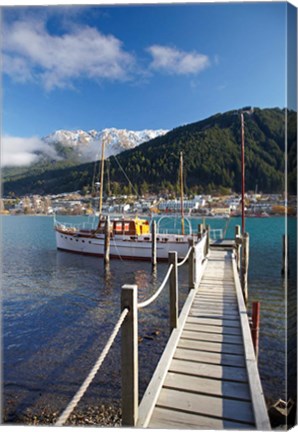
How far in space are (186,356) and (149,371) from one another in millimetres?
1637

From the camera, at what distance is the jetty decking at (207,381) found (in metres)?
1.82

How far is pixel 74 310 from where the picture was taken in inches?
267

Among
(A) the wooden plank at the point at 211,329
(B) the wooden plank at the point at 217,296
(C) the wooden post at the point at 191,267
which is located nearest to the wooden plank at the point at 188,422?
(A) the wooden plank at the point at 211,329

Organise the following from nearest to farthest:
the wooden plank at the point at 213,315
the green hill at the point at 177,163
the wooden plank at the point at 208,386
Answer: the wooden plank at the point at 208,386, the wooden plank at the point at 213,315, the green hill at the point at 177,163

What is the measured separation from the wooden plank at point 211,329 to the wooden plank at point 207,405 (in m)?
1.21

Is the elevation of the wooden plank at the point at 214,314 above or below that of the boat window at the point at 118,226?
below

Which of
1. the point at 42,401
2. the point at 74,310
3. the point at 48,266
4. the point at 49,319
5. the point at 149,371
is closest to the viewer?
the point at 42,401

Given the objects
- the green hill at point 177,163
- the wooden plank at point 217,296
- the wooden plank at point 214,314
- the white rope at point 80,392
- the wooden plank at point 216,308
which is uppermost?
the green hill at point 177,163

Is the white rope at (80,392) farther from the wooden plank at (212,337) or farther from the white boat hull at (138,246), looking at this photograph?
the white boat hull at (138,246)

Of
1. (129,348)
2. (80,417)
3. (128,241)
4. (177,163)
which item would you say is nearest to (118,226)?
(128,241)

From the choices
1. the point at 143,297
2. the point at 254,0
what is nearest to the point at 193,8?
the point at 254,0

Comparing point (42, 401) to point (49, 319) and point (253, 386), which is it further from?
point (49, 319)

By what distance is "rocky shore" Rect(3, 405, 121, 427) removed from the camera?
294 centimetres

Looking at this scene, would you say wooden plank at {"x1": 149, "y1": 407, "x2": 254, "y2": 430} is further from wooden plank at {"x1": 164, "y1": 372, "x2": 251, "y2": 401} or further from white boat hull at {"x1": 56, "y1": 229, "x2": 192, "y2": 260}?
white boat hull at {"x1": 56, "y1": 229, "x2": 192, "y2": 260}
